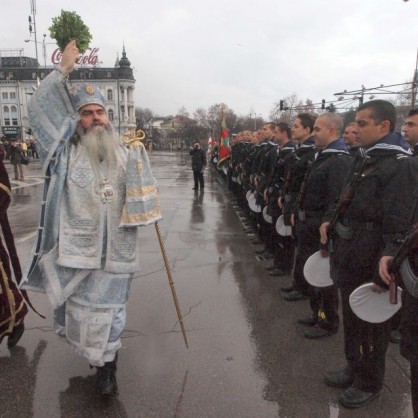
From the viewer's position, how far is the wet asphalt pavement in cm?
269

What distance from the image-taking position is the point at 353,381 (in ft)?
9.48

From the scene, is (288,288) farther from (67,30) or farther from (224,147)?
(224,147)

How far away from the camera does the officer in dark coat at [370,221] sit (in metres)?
2.33

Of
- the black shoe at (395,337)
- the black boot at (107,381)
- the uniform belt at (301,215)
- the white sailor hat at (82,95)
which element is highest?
the white sailor hat at (82,95)

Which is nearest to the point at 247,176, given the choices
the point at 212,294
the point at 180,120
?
the point at 212,294

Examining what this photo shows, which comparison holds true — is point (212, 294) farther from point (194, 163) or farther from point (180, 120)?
point (180, 120)

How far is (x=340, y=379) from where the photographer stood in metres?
2.91

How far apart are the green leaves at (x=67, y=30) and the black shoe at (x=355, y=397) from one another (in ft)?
10.4

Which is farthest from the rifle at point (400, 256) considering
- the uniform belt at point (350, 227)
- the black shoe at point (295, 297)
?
the black shoe at point (295, 297)

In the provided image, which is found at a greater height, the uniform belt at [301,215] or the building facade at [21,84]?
the building facade at [21,84]

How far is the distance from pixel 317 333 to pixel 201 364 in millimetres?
1163

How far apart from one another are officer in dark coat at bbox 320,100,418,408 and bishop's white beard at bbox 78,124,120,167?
166 cm

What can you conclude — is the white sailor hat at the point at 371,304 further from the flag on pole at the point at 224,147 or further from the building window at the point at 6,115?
the building window at the point at 6,115

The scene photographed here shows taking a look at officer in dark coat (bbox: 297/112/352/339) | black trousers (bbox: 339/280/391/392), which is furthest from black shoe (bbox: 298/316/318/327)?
black trousers (bbox: 339/280/391/392)
